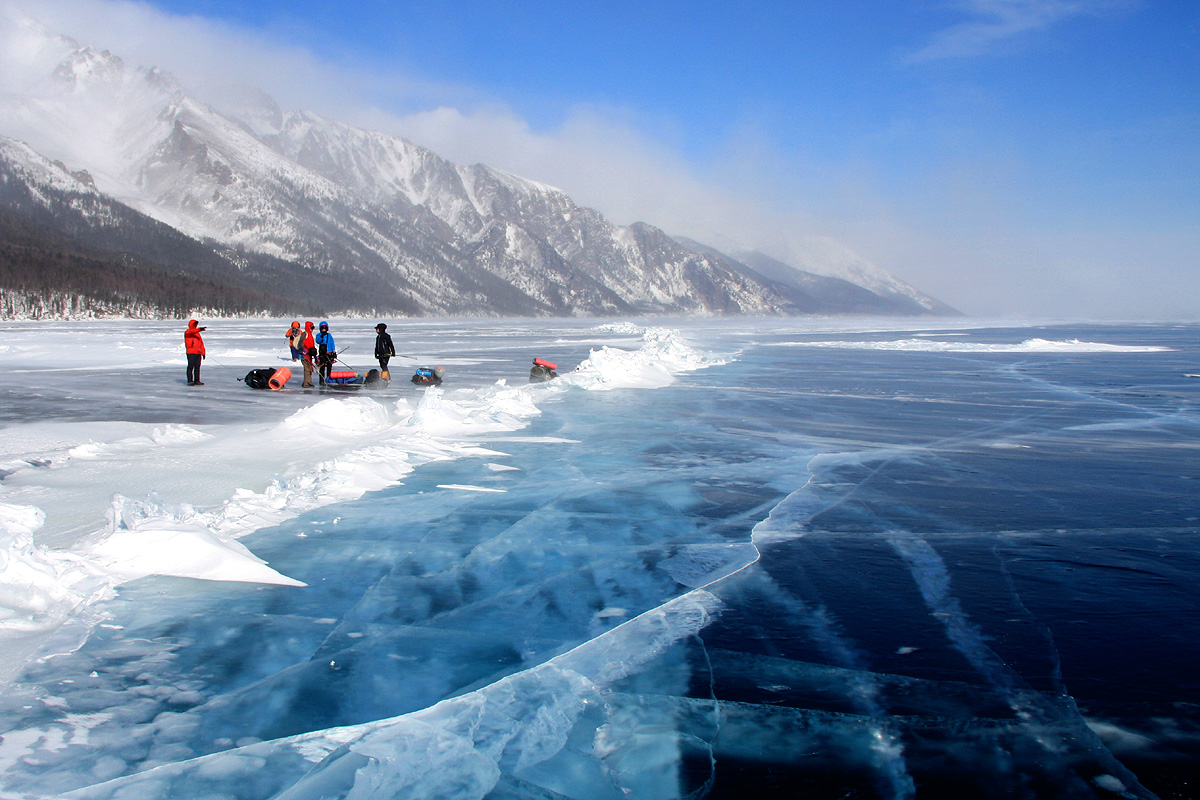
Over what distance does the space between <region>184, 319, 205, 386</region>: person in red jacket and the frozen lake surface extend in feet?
23.0

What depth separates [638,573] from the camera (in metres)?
6.04

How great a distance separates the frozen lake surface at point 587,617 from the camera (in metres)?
3.49

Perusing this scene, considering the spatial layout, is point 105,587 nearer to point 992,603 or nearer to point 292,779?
point 292,779

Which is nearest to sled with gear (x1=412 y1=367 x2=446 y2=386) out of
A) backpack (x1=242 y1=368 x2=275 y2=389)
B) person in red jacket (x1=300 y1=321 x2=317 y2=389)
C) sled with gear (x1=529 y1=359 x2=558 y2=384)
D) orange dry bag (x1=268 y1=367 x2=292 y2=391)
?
person in red jacket (x1=300 y1=321 x2=317 y2=389)

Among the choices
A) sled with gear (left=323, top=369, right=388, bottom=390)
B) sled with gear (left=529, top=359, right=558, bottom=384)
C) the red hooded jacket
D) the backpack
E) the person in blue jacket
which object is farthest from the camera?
sled with gear (left=529, top=359, right=558, bottom=384)

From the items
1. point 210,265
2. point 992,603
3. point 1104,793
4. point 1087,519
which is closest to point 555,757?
point 1104,793

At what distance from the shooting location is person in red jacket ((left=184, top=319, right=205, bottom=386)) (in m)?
17.9

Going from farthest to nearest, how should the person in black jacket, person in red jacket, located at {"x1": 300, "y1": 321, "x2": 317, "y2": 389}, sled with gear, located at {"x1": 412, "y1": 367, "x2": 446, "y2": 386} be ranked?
sled with gear, located at {"x1": 412, "y1": 367, "x2": 446, "y2": 386}, the person in black jacket, person in red jacket, located at {"x1": 300, "y1": 321, "x2": 317, "y2": 389}

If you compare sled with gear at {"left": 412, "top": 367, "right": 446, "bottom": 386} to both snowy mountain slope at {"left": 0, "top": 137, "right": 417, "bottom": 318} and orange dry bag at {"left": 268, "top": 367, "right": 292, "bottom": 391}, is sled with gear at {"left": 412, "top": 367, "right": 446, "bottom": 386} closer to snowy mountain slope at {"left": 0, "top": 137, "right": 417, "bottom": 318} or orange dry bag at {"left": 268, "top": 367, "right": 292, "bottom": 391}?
orange dry bag at {"left": 268, "top": 367, "right": 292, "bottom": 391}

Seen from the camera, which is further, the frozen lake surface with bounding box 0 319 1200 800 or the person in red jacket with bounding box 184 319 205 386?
the person in red jacket with bounding box 184 319 205 386

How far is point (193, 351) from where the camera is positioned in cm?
1823

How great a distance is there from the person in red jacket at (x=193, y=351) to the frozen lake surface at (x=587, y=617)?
7006 millimetres

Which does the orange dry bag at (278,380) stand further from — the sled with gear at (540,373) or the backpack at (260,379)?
the sled with gear at (540,373)

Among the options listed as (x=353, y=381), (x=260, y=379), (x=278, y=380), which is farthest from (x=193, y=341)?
(x=353, y=381)
